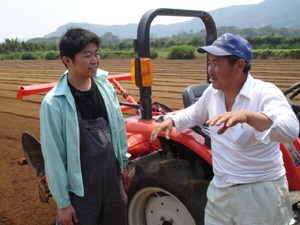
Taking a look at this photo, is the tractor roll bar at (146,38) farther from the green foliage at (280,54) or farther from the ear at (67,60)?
the green foliage at (280,54)

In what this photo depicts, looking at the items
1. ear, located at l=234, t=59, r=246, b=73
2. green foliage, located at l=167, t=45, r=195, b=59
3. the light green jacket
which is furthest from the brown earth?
green foliage, located at l=167, t=45, r=195, b=59

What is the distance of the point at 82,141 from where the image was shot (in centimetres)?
159

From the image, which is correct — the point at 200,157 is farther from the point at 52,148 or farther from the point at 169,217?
the point at 52,148

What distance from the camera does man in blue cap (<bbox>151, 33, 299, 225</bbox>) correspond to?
1.36 metres

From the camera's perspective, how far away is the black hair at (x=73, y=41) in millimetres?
1586

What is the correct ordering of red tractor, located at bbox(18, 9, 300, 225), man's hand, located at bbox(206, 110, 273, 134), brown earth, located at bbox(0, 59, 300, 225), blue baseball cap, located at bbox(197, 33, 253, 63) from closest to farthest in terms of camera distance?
1. man's hand, located at bbox(206, 110, 273, 134)
2. blue baseball cap, located at bbox(197, 33, 253, 63)
3. red tractor, located at bbox(18, 9, 300, 225)
4. brown earth, located at bbox(0, 59, 300, 225)

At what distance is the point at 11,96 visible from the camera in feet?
28.8

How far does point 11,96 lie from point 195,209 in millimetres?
8221

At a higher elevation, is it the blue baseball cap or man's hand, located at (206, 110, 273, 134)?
the blue baseball cap

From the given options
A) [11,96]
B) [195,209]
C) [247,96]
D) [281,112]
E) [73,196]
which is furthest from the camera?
[11,96]

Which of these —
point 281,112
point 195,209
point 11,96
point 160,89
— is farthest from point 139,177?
point 11,96

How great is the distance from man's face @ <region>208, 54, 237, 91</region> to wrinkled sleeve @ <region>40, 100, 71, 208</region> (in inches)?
31.5

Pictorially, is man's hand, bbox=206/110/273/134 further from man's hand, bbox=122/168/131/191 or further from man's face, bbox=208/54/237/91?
man's hand, bbox=122/168/131/191

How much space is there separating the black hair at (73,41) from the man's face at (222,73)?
0.66 meters
